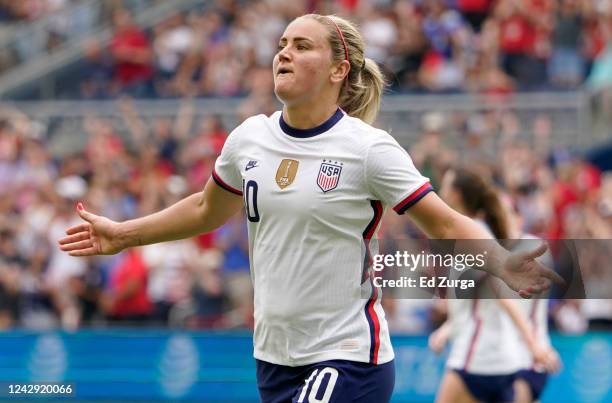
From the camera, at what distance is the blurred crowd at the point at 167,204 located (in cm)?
1306

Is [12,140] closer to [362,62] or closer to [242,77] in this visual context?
[242,77]

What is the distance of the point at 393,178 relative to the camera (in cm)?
513

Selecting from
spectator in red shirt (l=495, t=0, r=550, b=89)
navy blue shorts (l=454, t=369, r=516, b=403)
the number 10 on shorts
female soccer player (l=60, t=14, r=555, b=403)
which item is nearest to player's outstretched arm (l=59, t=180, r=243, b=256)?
female soccer player (l=60, t=14, r=555, b=403)

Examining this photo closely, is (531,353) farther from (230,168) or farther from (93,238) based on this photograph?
(93,238)

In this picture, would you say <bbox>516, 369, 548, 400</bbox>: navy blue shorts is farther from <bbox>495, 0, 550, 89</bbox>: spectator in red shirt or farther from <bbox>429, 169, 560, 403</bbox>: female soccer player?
<bbox>495, 0, 550, 89</bbox>: spectator in red shirt

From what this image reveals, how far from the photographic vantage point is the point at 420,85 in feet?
52.9

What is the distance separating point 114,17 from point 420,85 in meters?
5.67

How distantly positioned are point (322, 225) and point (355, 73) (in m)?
0.79

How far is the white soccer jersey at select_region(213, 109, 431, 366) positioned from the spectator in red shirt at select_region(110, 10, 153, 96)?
12.5 meters

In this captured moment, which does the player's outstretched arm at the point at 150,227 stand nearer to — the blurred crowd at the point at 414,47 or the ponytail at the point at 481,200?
the ponytail at the point at 481,200

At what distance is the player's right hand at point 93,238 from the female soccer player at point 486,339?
2.91 meters

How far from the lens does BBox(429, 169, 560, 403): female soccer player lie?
26.6 ft

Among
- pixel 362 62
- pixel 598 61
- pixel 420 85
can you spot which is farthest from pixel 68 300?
pixel 362 62

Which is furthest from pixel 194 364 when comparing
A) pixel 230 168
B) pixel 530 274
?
pixel 530 274
